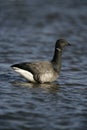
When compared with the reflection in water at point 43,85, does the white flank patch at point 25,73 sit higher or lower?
higher

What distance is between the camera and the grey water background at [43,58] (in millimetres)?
11289

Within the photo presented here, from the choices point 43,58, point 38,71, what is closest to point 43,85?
point 38,71

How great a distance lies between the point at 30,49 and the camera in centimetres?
1948

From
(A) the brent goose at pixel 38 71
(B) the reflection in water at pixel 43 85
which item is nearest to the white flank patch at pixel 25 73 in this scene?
(A) the brent goose at pixel 38 71

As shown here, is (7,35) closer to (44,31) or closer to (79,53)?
(44,31)

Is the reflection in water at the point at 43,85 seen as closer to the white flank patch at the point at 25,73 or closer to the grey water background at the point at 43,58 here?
the grey water background at the point at 43,58

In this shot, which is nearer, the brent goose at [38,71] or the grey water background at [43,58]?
the grey water background at [43,58]

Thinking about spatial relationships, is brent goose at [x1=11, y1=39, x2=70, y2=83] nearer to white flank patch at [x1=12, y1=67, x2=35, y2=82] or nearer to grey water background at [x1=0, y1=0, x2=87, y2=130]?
white flank patch at [x1=12, y1=67, x2=35, y2=82]

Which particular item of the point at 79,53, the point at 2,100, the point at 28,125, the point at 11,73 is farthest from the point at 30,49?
the point at 28,125

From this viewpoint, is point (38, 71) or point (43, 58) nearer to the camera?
point (38, 71)

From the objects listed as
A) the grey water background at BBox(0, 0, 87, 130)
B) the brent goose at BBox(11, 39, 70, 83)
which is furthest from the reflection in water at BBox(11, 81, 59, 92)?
the brent goose at BBox(11, 39, 70, 83)

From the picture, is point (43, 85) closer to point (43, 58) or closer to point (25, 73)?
point (25, 73)

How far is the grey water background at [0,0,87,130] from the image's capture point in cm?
1129

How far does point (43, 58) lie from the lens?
711 inches
